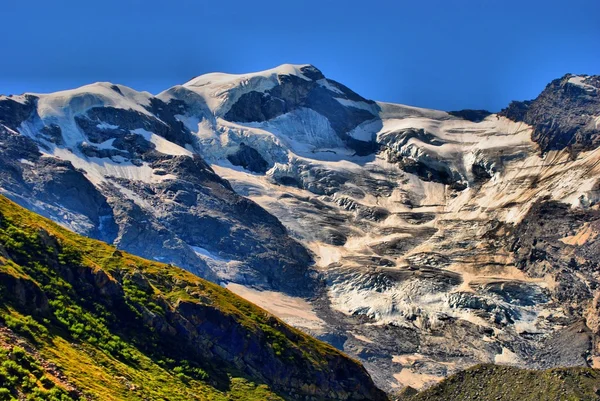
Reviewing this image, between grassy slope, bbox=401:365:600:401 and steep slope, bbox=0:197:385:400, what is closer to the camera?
steep slope, bbox=0:197:385:400

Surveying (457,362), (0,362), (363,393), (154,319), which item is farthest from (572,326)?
(0,362)

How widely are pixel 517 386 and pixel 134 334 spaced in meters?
45.6

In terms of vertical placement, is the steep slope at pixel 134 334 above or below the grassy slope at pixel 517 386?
below

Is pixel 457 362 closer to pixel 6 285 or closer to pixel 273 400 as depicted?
pixel 273 400

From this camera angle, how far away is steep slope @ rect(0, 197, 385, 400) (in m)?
35.5

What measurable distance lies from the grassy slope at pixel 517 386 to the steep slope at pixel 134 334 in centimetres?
2324

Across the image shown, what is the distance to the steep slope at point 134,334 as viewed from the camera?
35469 mm

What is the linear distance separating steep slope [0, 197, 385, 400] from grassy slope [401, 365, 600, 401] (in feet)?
76.3

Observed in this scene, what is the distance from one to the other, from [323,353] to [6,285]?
79.7 feet

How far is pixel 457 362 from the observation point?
178m

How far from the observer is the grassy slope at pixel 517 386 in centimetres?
7362

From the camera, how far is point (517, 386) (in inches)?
2970

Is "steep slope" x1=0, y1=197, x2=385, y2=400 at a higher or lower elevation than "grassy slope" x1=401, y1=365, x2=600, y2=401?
lower

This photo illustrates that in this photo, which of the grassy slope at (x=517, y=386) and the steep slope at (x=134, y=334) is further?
the grassy slope at (x=517, y=386)
